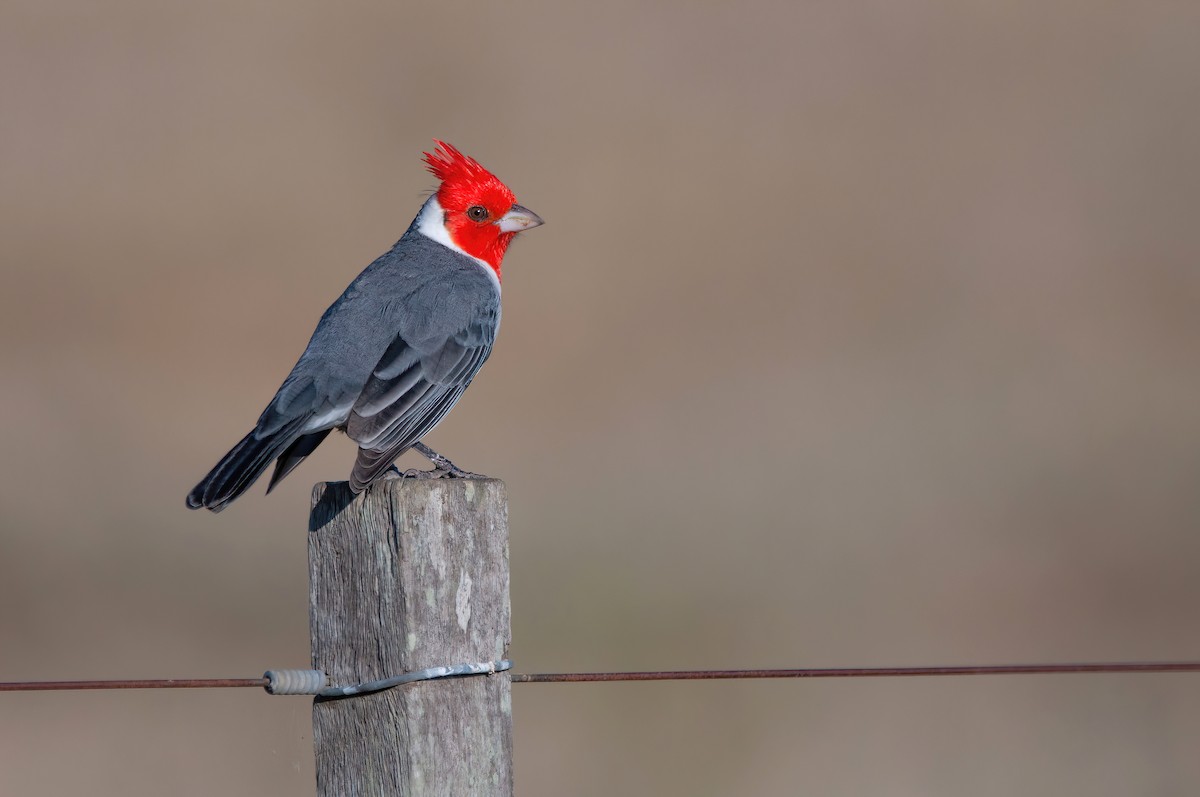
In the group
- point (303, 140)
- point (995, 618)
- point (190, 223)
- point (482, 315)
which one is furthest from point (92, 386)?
point (482, 315)

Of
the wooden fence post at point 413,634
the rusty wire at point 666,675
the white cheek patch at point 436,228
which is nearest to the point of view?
the wooden fence post at point 413,634

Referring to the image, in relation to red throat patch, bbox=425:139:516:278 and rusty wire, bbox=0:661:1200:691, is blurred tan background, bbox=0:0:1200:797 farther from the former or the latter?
red throat patch, bbox=425:139:516:278

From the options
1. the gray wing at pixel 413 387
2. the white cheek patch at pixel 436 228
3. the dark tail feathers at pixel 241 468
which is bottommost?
the dark tail feathers at pixel 241 468

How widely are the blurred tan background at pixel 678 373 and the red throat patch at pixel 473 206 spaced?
274 centimetres

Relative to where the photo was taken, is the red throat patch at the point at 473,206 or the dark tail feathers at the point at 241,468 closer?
the dark tail feathers at the point at 241,468

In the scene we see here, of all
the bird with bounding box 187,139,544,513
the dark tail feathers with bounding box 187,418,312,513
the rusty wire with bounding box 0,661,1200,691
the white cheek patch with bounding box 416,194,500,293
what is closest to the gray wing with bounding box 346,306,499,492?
the bird with bounding box 187,139,544,513

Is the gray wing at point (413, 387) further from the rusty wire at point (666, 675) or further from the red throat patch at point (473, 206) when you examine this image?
the rusty wire at point (666, 675)

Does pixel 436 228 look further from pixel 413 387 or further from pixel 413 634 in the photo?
pixel 413 634

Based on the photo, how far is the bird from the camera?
4.45 m

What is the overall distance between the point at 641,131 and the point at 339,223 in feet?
13.7

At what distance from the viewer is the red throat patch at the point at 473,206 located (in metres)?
6.22

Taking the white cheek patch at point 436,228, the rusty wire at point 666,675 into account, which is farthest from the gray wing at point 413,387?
the rusty wire at point 666,675

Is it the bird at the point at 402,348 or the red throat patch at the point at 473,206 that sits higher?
the red throat patch at the point at 473,206

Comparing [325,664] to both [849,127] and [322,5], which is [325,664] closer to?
[849,127]
